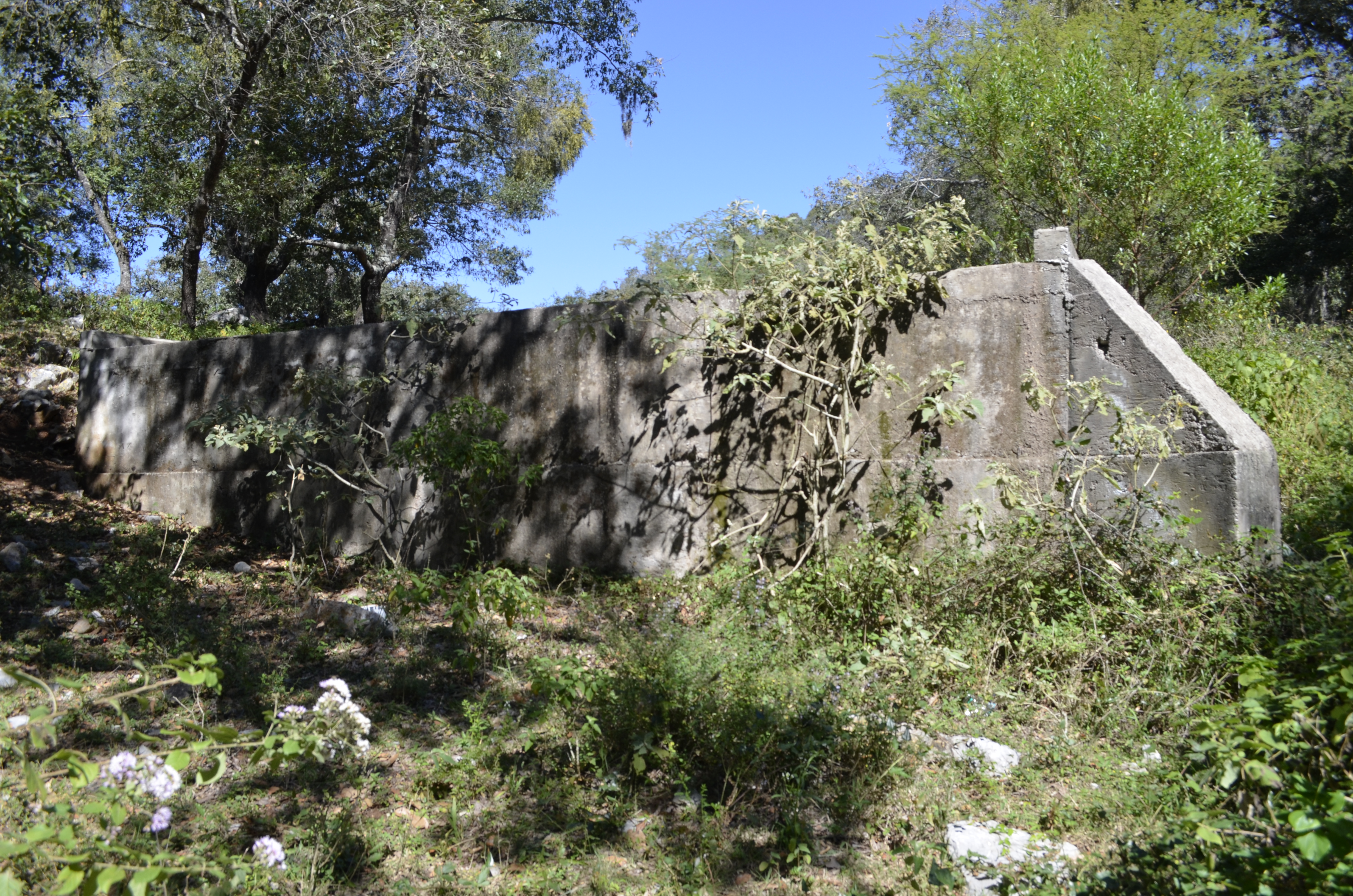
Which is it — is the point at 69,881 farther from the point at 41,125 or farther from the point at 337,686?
the point at 41,125

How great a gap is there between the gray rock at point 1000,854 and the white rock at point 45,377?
8531 millimetres

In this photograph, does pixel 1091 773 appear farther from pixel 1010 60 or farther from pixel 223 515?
pixel 1010 60

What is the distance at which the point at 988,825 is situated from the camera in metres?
2.75

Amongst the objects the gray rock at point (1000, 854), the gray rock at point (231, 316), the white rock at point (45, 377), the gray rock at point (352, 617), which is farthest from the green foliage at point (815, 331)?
the gray rock at point (231, 316)

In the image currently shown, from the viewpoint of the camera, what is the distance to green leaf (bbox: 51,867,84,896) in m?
1.48

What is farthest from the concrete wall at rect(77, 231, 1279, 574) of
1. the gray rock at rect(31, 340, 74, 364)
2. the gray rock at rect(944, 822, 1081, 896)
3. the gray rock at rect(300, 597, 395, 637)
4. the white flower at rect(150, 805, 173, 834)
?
the white flower at rect(150, 805, 173, 834)

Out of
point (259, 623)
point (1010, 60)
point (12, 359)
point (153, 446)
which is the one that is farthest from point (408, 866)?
point (1010, 60)

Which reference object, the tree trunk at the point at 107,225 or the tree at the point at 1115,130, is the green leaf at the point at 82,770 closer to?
the tree at the point at 1115,130

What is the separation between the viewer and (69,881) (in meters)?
1.50

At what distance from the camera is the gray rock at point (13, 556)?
513 centimetres

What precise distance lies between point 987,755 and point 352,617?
330 centimetres

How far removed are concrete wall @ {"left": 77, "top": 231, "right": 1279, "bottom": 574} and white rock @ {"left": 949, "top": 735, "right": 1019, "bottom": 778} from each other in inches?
63.1

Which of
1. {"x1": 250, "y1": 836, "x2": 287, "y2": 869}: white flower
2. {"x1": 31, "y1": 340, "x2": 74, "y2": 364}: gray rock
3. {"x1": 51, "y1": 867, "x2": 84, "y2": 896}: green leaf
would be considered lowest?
{"x1": 250, "y1": 836, "x2": 287, "y2": 869}: white flower

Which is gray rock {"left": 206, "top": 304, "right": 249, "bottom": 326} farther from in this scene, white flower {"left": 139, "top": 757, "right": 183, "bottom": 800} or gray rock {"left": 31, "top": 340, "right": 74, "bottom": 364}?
white flower {"left": 139, "top": 757, "right": 183, "bottom": 800}
